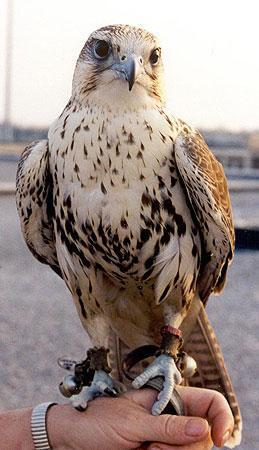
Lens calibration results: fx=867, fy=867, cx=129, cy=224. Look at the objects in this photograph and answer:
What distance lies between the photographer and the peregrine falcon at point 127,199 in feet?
6.18

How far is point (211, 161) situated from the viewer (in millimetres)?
2088

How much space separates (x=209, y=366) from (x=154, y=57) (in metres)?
0.84

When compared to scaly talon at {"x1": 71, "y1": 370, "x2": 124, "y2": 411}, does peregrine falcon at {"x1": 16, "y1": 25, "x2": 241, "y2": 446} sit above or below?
above

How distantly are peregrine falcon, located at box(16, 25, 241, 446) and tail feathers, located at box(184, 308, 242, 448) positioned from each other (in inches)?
3.4

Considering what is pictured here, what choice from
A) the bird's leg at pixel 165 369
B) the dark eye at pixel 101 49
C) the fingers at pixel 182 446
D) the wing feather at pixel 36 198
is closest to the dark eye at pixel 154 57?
the dark eye at pixel 101 49

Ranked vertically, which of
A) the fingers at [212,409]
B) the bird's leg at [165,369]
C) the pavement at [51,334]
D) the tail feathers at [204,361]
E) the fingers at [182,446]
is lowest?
the pavement at [51,334]

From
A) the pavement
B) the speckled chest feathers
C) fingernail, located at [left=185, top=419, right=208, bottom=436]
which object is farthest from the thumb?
the pavement

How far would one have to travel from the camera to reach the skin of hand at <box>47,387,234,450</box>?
173cm

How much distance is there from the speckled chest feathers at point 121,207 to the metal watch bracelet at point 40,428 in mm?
327

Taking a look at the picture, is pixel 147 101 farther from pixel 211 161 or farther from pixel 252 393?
pixel 252 393

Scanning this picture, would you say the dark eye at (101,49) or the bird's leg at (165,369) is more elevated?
the dark eye at (101,49)

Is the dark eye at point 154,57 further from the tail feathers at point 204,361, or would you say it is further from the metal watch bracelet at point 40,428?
the metal watch bracelet at point 40,428

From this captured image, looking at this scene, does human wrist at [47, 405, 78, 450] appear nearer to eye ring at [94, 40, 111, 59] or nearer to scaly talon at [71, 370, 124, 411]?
scaly talon at [71, 370, 124, 411]

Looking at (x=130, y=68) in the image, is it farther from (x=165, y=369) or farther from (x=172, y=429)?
(x=172, y=429)
